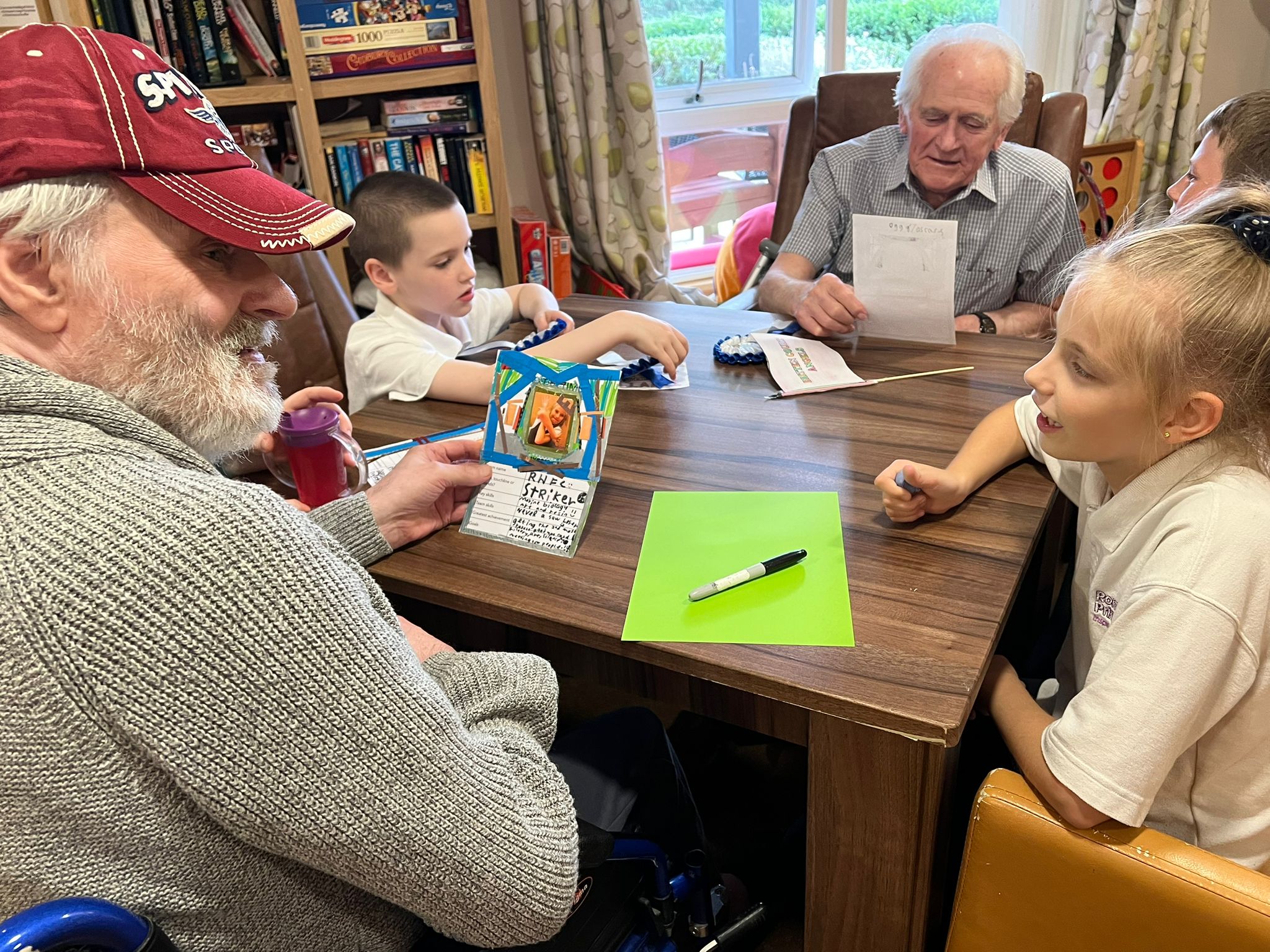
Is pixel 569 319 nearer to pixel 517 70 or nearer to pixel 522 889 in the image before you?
pixel 522 889

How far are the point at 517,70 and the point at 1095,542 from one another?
281 centimetres

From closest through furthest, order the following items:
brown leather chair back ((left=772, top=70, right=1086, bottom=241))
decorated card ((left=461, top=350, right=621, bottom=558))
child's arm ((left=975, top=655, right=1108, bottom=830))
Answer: child's arm ((left=975, top=655, right=1108, bottom=830)) < decorated card ((left=461, top=350, right=621, bottom=558)) < brown leather chair back ((left=772, top=70, right=1086, bottom=241))

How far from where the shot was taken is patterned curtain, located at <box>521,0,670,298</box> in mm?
3064

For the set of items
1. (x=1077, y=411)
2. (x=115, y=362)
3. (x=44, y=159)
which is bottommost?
(x=1077, y=411)

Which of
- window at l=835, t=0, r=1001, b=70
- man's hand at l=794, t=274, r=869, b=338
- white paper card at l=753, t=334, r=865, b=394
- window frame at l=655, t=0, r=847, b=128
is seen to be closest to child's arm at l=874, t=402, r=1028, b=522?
white paper card at l=753, t=334, r=865, b=394

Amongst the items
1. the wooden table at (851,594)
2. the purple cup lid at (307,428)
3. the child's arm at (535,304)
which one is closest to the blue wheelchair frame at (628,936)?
the wooden table at (851,594)

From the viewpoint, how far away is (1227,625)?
836 mm

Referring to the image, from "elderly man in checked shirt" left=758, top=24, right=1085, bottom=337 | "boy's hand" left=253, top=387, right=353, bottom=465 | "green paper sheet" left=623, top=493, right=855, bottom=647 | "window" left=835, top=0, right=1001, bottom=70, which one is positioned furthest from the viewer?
"window" left=835, top=0, right=1001, bottom=70

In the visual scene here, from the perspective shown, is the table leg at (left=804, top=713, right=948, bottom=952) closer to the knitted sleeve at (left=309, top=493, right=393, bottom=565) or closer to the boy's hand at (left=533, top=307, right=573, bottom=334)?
the knitted sleeve at (left=309, top=493, right=393, bottom=565)

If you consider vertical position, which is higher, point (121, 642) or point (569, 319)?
point (121, 642)

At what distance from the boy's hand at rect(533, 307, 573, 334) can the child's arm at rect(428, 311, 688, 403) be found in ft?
0.73

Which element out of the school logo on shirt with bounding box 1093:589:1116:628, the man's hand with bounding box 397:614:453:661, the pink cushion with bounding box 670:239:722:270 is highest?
the school logo on shirt with bounding box 1093:589:1116:628

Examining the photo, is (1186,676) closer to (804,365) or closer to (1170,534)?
(1170,534)

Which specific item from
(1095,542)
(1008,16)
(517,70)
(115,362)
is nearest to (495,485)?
(115,362)
